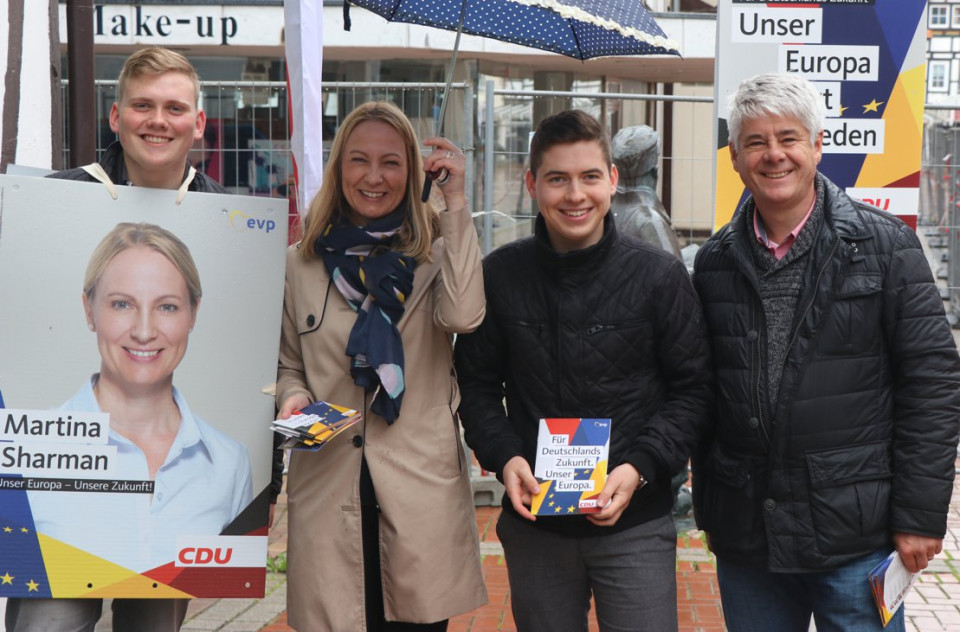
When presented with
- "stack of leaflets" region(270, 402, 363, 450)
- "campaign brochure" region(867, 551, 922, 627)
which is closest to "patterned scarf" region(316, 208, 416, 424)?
"stack of leaflets" region(270, 402, 363, 450)

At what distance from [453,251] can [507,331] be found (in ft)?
0.89

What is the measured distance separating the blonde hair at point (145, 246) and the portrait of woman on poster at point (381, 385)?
0.30 metres

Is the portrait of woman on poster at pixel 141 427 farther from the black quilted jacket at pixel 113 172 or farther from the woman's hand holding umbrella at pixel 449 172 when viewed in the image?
the woman's hand holding umbrella at pixel 449 172

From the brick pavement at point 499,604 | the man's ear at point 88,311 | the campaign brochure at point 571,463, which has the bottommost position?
the brick pavement at point 499,604

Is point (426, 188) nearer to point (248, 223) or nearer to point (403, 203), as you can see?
point (403, 203)

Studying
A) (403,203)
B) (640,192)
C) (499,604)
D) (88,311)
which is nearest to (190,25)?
(640,192)

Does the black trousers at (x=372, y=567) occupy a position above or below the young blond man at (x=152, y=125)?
below

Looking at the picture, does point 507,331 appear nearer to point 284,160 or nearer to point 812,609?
point 812,609

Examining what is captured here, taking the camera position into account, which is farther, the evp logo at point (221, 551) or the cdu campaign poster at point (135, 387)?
the evp logo at point (221, 551)

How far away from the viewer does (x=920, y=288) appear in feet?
9.87

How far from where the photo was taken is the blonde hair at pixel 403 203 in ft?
11.2

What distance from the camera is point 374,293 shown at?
3273 mm

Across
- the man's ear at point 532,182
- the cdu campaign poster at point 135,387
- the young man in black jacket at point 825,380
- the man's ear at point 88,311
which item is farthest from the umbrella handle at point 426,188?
the man's ear at point 88,311

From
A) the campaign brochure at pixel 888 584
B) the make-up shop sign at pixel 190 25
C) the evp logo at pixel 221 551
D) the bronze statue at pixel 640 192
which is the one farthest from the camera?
the make-up shop sign at pixel 190 25
